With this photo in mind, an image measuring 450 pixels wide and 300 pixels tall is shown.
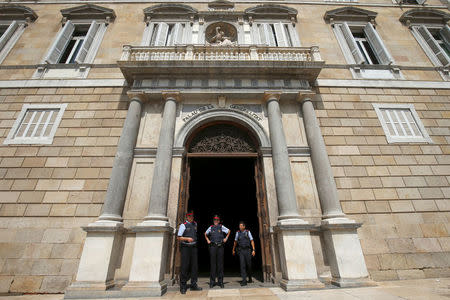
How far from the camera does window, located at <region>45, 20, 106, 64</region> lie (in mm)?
8688

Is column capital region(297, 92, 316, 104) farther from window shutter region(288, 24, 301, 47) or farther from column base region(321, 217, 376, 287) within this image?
column base region(321, 217, 376, 287)

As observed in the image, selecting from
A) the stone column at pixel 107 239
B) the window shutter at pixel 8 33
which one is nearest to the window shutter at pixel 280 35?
the stone column at pixel 107 239

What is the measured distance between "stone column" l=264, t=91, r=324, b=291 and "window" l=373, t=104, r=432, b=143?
4.00 meters

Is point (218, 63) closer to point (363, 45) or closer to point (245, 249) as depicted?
point (245, 249)

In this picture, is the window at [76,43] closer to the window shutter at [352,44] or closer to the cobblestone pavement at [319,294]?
the cobblestone pavement at [319,294]

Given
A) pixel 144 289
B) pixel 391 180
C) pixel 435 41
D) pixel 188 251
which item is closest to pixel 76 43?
pixel 188 251

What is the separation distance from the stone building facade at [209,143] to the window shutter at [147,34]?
12 centimetres

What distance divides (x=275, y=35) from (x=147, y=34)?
234 inches

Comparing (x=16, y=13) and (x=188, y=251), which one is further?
(x=16, y=13)

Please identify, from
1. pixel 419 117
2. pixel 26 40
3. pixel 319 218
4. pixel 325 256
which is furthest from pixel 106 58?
pixel 419 117

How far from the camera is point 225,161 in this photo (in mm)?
9781

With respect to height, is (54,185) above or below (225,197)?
below

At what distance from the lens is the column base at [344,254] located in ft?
16.0

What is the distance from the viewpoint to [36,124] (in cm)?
722
